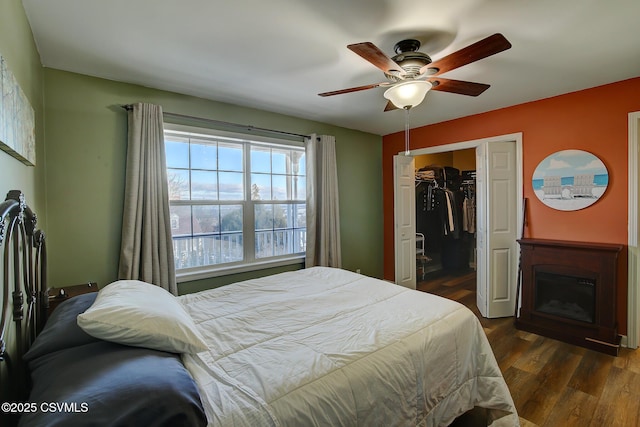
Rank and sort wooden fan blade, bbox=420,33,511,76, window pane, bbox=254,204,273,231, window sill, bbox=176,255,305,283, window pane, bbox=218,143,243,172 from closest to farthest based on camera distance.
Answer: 1. wooden fan blade, bbox=420,33,511,76
2. window sill, bbox=176,255,305,283
3. window pane, bbox=218,143,243,172
4. window pane, bbox=254,204,273,231

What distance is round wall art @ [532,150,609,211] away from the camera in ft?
9.14

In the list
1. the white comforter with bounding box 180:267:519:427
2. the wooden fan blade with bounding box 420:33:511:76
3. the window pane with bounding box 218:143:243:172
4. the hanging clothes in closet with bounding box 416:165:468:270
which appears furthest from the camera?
the hanging clothes in closet with bounding box 416:165:468:270

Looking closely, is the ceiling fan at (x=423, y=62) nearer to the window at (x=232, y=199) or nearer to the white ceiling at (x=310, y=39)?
the white ceiling at (x=310, y=39)

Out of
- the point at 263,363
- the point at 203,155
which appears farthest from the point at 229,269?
the point at 263,363

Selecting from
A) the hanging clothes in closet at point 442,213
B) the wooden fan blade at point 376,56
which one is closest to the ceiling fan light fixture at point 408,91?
the wooden fan blade at point 376,56

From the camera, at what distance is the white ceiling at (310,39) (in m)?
1.63

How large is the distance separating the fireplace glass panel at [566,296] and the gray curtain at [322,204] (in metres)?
2.24

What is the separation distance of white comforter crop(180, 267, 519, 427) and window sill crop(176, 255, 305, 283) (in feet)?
2.89

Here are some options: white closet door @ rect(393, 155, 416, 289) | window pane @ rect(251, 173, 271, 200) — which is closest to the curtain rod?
window pane @ rect(251, 173, 271, 200)

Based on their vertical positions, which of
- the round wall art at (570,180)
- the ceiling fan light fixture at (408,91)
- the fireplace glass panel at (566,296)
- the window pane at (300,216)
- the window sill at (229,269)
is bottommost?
the fireplace glass panel at (566,296)

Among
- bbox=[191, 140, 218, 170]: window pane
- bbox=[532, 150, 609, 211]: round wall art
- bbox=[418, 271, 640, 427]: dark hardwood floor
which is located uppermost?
bbox=[191, 140, 218, 170]: window pane

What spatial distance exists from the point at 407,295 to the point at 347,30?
1840 millimetres

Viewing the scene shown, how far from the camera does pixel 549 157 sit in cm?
306

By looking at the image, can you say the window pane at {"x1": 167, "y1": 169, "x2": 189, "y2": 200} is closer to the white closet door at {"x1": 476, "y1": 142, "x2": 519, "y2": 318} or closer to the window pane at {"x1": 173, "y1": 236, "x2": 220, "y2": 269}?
the window pane at {"x1": 173, "y1": 236, "x2": 220, "y2": 269}
